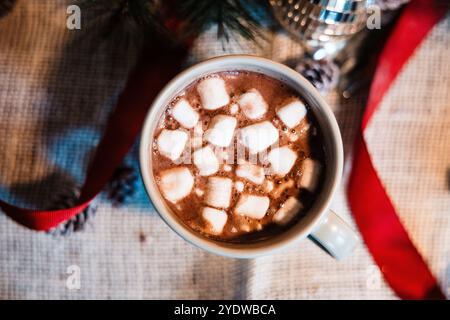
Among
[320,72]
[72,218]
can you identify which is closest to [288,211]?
[320,72]

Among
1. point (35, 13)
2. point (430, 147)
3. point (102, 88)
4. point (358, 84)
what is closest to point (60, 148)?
point (102, 88)

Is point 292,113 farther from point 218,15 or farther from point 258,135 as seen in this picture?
point 218,15

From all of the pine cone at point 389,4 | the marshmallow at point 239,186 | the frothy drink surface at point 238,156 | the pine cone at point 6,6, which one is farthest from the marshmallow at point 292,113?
the pine cone at point 6,6

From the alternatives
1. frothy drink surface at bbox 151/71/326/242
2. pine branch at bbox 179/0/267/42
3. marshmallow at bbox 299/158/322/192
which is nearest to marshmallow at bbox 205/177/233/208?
frothy drink surface at bbox 151/71/326/242

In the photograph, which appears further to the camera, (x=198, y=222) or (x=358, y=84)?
(x=358, y=84)

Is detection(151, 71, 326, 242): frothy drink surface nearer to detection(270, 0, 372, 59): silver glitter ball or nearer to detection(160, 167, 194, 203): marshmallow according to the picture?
detection(160, 167, 194, 203): marshmallow

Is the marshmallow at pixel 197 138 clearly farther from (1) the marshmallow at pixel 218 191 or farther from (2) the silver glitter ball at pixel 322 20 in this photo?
(2) the silver glitter ball at pixel 322 20

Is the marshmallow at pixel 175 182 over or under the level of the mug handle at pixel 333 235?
over

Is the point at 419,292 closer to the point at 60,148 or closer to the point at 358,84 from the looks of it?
the point at 358,84
